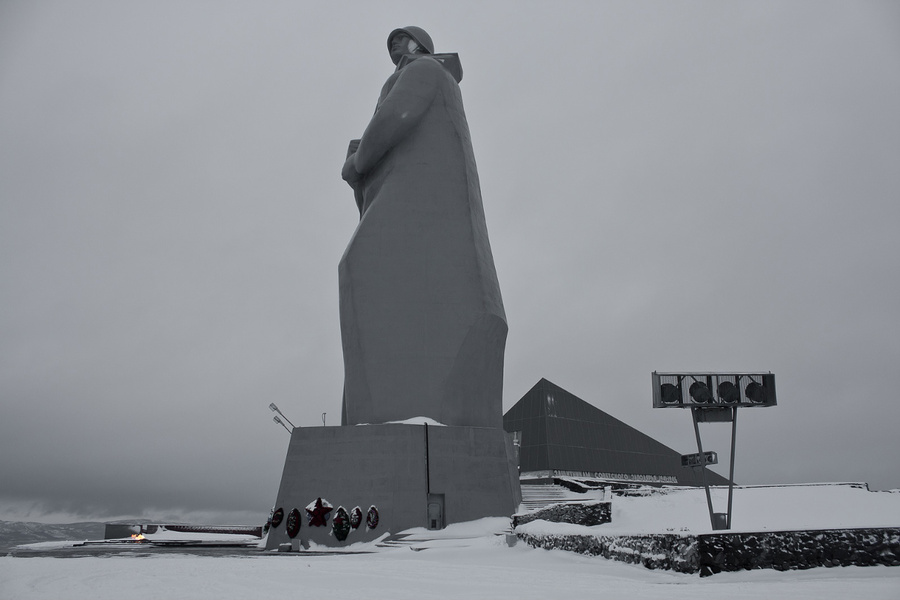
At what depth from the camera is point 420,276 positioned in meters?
18.9

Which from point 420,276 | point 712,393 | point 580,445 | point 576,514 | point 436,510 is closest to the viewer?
point 712,393

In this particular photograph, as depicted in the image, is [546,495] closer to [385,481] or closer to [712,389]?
[385,481]

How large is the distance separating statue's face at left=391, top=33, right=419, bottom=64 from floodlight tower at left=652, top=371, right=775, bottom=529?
1631cm

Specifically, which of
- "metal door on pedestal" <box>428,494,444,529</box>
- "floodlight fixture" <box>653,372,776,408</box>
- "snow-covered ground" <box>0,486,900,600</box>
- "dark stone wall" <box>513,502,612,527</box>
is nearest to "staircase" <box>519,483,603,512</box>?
"metal door on pedestal" <box>428,494,444,529</box>

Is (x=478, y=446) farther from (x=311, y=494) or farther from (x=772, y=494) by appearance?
(x=772, y=494)

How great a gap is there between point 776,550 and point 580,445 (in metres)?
25.9

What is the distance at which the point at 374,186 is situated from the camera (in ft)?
67.7

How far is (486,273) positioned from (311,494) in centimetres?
793

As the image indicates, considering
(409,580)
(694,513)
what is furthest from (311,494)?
(409,580)

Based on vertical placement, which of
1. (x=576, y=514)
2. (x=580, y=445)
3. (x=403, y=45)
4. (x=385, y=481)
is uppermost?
(x=403, y=45)

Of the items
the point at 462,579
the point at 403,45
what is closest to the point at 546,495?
the point at 403,45

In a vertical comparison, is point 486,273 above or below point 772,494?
above

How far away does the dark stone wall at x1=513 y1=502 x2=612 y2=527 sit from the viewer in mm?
12453

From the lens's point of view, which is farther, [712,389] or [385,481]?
[385,481]
